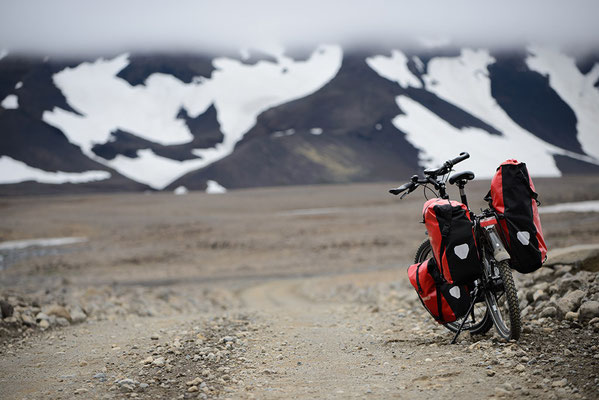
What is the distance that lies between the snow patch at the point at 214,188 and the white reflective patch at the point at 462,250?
71.5 meters

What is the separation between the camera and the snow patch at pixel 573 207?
1617 inches

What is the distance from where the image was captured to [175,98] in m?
120

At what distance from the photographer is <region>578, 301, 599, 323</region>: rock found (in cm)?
545

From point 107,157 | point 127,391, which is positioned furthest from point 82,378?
point 107,157

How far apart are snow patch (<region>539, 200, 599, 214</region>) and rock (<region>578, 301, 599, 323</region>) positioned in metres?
37.2

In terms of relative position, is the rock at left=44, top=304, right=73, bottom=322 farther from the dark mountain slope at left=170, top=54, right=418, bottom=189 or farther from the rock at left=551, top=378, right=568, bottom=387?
the dark mountain slope at left=170, top=54, right=418, bottom=189

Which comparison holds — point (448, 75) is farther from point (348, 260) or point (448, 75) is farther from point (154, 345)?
point (154, 345)

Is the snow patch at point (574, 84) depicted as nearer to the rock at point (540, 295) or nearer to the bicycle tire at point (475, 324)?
the rock at point (540, 295)

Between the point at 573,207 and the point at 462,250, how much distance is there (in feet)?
144

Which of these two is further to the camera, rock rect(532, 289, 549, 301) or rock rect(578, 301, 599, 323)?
rock rect(532, 289, 549, 301)

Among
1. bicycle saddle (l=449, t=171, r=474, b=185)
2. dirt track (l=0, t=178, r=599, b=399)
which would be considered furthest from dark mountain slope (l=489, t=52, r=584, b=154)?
bicycle saddle (l=449, t=171, r=474, b=185)

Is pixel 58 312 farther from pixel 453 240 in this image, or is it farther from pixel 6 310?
pixel 453 240

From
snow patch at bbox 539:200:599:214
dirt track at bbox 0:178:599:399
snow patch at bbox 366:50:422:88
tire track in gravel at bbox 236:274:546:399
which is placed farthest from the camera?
snow patch at bbox 366:50:422:88

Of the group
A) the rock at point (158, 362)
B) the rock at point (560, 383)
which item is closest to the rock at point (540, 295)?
the rock at point (560, 383)
